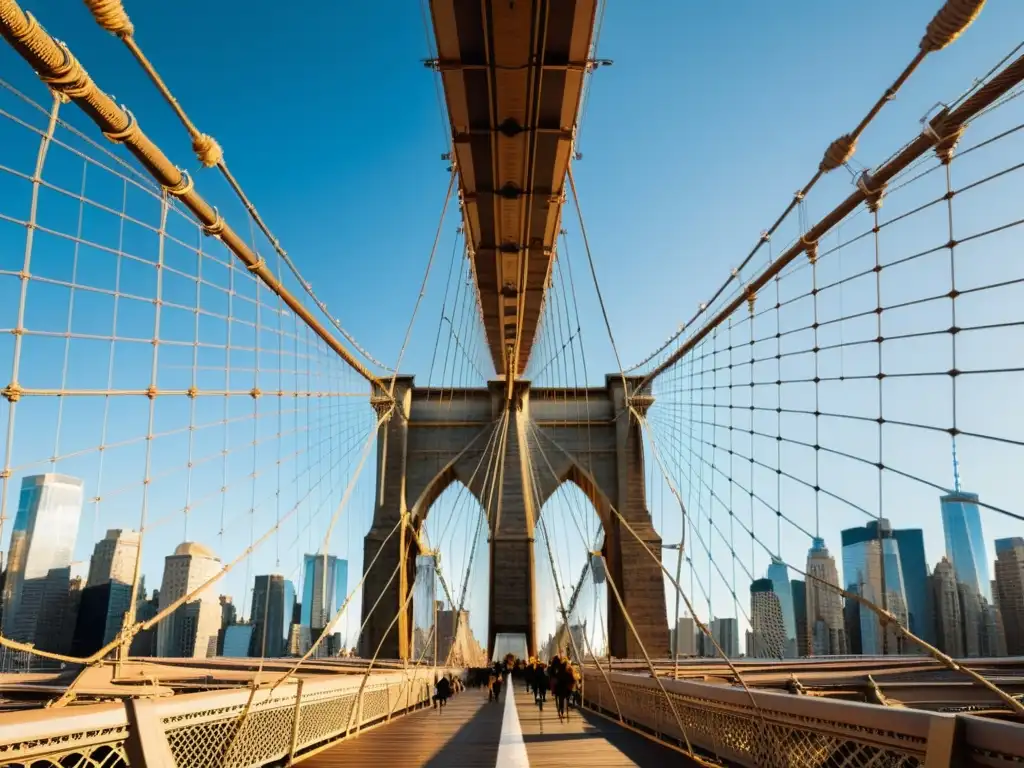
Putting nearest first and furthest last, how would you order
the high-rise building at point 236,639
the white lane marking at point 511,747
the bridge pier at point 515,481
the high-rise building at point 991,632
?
the white lane marking at point 511,747 → the high-rise building at point 991,632 → the bridge pier at point 515,481 → the high-rise building at point 236,639

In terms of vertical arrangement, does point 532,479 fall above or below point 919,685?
above

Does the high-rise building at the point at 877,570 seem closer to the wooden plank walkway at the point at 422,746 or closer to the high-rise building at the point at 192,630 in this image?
the wooden plank walkway at the point at 422,746

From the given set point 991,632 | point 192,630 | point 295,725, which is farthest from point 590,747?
point 192,630

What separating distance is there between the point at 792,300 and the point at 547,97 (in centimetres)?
428

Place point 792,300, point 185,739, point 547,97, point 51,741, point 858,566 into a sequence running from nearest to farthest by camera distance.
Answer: point 51,741, point 185,739, point 547,97, point 792,300, point 858,566

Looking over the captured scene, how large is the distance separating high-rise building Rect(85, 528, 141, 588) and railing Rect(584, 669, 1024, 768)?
701cm

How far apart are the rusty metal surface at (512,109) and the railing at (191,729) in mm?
5249

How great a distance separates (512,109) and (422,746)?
235 inches

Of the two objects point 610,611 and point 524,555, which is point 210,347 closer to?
point 524,555

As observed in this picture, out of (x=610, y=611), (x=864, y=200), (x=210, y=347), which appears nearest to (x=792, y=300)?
(x=864, y=200)

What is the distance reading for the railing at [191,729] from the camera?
3.11 metres

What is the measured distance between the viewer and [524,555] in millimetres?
21141

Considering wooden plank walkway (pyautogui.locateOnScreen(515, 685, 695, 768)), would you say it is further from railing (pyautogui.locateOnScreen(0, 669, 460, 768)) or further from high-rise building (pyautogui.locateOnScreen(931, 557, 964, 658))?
high-rise building (pyautogui.locateOnScreen(931, 557, 964, 658))

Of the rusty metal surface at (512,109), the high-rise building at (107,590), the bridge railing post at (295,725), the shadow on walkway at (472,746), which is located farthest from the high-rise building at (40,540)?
the rusty metal surface at (512,109)
